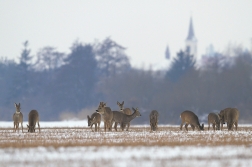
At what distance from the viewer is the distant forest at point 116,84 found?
77.7m

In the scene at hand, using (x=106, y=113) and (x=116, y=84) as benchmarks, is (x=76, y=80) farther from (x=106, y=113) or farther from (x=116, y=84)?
(x=106, y=113)

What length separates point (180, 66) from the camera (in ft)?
302

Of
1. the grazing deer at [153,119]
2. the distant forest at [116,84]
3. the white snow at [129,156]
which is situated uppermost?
→ the distant forest at [116,84]

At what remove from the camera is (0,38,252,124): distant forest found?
77.7 meters

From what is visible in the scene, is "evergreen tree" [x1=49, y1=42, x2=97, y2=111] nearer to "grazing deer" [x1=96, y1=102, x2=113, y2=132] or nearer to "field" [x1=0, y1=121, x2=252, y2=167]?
"grazing deer" [x1=96, y1=102, x2=113, y2=132]

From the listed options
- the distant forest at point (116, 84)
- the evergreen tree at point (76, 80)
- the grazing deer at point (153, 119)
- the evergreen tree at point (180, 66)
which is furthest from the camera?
the evergreen tree at point (76, 80)

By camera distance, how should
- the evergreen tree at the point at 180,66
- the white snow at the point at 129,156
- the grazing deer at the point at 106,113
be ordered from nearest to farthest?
the white snow at the point at 129,156, the grazing deer at the point at 106,113, the evergreen tree at the point at 180,66

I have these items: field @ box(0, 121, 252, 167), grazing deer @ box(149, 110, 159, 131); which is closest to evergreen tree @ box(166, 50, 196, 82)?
grazing deer @ box(149, 110, 159, 131)

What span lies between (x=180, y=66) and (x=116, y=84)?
9.14 m

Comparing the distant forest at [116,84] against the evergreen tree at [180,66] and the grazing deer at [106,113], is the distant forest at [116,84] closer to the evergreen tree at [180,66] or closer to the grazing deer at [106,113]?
the evergreen tree at [180,66]

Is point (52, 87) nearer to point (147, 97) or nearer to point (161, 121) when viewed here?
point (147, 97)

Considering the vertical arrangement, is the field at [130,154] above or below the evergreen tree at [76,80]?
below

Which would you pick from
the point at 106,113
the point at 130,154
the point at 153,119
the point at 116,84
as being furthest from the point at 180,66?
the point at 130,154

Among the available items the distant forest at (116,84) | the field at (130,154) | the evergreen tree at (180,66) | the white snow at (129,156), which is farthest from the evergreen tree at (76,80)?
the white snow at (129,156)
